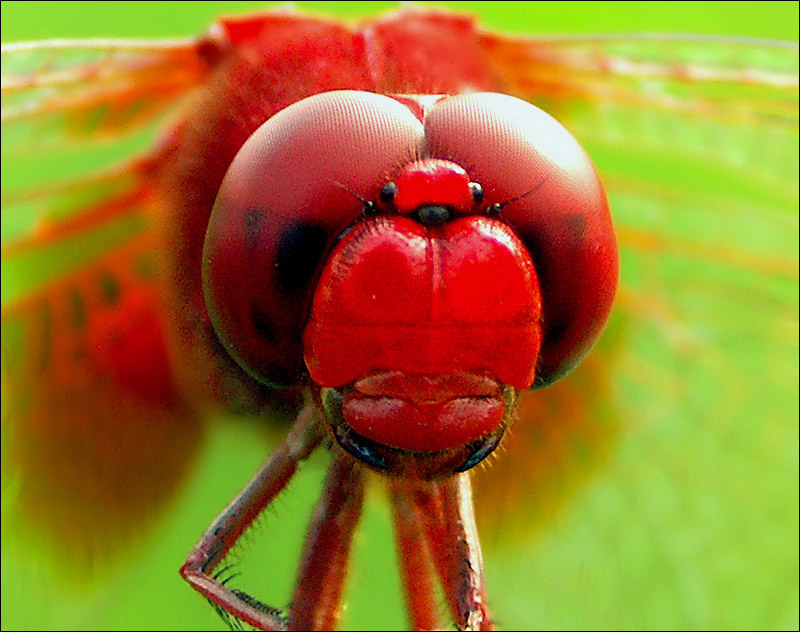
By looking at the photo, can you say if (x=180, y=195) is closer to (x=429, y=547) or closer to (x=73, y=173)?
(x=73, y=173)

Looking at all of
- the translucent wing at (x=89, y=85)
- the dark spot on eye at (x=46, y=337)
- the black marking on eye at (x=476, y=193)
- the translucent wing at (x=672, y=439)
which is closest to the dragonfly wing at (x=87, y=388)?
→ the dark spot on eye at (x=46, y=337)

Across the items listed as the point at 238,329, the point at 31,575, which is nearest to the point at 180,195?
the point at 238,329

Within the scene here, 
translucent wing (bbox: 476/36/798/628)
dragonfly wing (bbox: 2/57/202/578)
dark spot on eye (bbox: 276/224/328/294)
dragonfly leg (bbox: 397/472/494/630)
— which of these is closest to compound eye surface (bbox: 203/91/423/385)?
dark spot on eye (bbox: 276/224/328/294)

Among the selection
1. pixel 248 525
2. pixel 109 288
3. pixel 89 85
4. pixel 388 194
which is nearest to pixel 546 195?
pixel 388 194

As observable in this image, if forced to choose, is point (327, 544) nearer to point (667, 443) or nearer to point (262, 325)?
point (262, 325)

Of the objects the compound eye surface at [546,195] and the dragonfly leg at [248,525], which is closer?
the compound eye surface at [546,195]

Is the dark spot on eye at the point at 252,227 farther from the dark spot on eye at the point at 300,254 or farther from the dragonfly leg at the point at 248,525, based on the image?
the dragonfly leg at the point at 248,525
